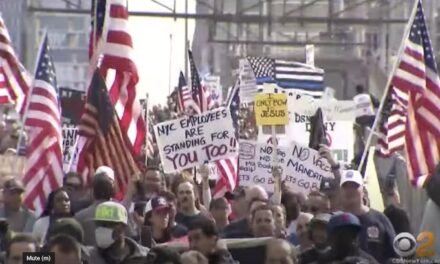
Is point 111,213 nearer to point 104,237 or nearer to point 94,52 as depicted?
point 104,237

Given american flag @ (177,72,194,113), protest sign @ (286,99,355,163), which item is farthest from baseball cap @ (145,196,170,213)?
american flag @ (177,72,194,113)

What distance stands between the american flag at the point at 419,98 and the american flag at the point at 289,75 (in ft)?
34.5

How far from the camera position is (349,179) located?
13617mm

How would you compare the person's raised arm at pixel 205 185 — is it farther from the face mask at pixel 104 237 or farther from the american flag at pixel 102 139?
the face mask at pixel 104 237

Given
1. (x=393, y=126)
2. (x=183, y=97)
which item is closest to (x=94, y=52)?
(x=393, y=126)

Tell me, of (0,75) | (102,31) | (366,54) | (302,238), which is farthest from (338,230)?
(366,54)

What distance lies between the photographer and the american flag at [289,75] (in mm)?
28688

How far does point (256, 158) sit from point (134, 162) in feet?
9.74

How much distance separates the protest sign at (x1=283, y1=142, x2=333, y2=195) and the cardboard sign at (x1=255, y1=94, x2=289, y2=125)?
0.63 m

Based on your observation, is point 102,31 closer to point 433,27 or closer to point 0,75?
point 0,75

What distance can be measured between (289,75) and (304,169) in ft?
37.1

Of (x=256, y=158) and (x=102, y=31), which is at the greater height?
(x=102, y=31)

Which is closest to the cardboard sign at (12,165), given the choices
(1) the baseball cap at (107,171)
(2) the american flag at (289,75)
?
(1) the baseball cap at (107,171)

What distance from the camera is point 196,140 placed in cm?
1864
